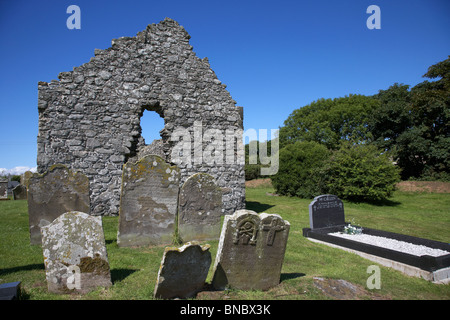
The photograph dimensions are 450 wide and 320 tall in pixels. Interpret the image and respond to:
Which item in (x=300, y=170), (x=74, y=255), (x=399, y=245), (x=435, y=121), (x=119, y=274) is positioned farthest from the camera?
(x=435, y=121)

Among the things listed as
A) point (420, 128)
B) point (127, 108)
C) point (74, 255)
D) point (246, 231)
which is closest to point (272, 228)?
point (246, 231)

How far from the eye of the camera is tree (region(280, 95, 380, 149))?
30.2m

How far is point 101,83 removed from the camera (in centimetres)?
914

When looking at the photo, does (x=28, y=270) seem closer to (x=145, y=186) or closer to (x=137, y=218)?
(x=137, y=218)

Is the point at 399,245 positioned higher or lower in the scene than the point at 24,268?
lower

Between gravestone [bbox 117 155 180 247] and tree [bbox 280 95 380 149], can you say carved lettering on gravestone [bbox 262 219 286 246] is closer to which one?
gravestone [bbox 117 155 180 247]

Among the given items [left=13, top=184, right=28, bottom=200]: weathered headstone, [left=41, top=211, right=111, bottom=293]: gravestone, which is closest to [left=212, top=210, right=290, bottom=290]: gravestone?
[left=41, top=211, right=111, bottom=293]: gravestone

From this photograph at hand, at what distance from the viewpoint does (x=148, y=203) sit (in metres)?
6.10

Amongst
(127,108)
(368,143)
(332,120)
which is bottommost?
(368,143)

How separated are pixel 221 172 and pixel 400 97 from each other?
82.0 ft

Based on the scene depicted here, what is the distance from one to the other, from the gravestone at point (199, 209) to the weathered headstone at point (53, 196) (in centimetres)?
221

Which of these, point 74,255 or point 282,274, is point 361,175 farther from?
point 74,255

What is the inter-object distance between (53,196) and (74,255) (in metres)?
3.11
